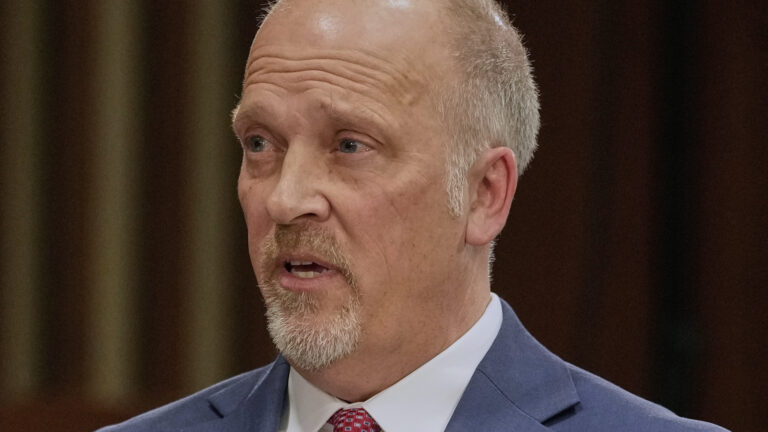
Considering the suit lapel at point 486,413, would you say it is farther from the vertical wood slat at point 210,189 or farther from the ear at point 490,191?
the vertical wood slat at point 210,189

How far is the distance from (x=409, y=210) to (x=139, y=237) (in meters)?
2.03

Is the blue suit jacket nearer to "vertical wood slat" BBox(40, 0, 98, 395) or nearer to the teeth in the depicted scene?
the teeth

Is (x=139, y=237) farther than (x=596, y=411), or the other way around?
(x=139, y=237)

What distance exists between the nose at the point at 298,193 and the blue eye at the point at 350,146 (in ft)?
0.15

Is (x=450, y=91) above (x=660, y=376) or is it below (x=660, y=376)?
above

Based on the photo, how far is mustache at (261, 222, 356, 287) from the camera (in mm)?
1963

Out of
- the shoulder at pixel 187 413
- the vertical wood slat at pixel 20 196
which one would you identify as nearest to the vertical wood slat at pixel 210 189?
the vertical wood slat at pixel 20 196

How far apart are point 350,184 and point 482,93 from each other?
0.98 feet

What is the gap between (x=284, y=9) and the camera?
2.08 meters

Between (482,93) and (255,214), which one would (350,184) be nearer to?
(255,214)

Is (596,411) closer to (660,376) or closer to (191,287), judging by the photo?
(660,376)

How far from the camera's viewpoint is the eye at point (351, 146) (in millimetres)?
1985

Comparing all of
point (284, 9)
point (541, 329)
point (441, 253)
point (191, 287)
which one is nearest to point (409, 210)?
point (441, 253)

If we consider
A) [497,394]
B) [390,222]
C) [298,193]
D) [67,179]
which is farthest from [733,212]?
[67,179]
